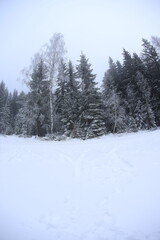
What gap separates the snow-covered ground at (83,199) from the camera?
Answer: 3.33 m

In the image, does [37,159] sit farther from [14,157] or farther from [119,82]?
[119,82]

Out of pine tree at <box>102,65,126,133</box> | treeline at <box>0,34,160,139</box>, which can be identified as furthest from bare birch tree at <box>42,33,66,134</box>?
pine tree at <box>102,65,126,133</box>

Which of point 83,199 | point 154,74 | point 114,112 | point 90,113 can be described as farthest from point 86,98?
point 83,199

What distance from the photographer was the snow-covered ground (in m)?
3.33

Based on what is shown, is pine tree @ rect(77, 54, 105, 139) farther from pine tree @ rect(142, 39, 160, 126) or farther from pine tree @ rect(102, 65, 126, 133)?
pine tree @ rect(142, 39, 160, 126)

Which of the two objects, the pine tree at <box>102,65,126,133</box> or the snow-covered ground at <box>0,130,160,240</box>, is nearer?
the snow-covered ground at <box>0,130,160,240</box>

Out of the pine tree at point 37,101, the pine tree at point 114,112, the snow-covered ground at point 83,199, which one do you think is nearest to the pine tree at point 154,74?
the pine tree at point 114,112

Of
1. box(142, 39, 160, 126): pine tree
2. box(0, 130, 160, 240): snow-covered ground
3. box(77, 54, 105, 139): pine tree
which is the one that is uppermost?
box(142, 39, 160, 126): pine tree

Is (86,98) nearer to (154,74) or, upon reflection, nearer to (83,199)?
(154,74)

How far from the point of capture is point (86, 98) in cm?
2103

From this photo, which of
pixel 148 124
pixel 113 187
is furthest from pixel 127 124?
pixel 113 187

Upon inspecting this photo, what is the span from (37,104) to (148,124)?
1704 centimetres

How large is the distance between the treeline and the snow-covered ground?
1254 centimetres

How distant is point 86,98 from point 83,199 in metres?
17.4
